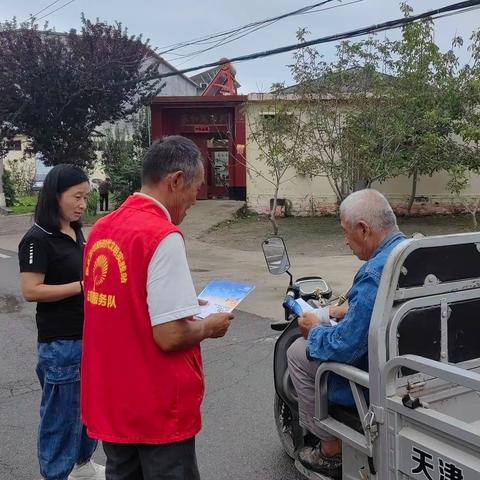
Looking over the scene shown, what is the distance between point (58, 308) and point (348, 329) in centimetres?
146

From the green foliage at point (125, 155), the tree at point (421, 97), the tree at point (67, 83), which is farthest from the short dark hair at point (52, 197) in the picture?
the green foliage at point (125, 155)

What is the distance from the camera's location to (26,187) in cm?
3025

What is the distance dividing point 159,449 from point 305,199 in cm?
1690

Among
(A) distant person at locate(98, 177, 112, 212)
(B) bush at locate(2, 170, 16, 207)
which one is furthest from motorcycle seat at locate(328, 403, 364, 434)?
(B) bush at locate(2, 170, 16, 207)

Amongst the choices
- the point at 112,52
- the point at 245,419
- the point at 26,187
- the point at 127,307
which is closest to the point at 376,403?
the point at 127,307

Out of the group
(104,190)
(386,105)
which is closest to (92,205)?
(104,190)

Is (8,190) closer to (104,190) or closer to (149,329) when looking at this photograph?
(104,190)

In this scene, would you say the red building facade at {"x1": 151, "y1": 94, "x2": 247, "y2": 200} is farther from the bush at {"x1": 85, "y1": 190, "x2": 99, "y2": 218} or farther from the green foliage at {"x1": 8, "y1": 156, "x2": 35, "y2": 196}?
the green foliage at {"x1": 8, "y1": 156, "x2": 35, "y2": 196}

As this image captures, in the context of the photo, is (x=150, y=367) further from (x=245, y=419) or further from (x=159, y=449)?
(x=245, y=419)

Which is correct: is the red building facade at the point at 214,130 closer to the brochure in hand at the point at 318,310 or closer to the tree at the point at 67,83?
the tree at the point at 67,83

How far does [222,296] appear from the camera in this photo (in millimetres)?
2336

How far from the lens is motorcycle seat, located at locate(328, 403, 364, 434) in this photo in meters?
2.51

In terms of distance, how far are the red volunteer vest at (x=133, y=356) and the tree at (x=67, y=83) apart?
17073 millimetres

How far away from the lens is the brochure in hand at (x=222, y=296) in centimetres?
224
